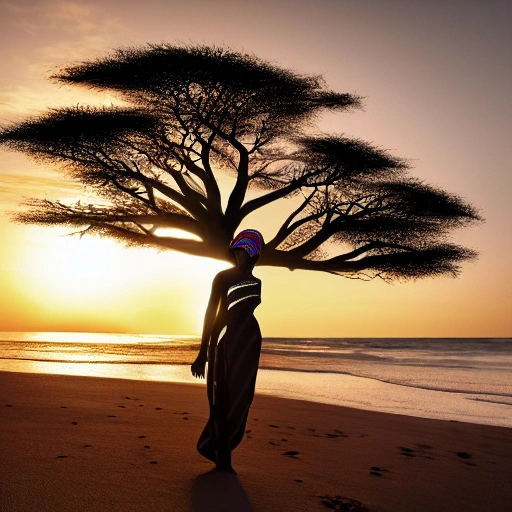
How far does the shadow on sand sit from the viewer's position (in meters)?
3.82

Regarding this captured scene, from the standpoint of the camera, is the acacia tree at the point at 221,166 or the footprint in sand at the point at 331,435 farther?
the acacia tree at the point at 221,166

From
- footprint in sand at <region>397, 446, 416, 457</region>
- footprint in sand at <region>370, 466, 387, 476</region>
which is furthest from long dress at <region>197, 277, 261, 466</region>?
footprint in sand at <region>397, 446, 416, 457</region>

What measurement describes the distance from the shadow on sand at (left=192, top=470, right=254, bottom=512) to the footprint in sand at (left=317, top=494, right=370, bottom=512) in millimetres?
444

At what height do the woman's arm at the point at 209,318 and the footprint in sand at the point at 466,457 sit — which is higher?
the woman's arm at the point at 209,318

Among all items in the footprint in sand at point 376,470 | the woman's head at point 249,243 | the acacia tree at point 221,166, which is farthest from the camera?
the acacia tree at point 221,166

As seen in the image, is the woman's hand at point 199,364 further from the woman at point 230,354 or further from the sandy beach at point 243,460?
the sandy beach at point 243,460

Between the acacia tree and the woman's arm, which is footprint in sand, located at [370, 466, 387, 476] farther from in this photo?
the acacia tree

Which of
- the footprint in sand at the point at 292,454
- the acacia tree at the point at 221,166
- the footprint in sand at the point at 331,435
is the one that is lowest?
the footprint in sand at the point at 292,454

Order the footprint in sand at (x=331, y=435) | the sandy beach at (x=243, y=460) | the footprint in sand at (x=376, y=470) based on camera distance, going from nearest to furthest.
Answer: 1. the sandy beach at (x=243, y=460)
2. the footprint in sand at (x=376, y=470)
3. the footprint in sand at (x=331, y=435)

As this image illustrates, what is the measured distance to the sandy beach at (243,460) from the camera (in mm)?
3926

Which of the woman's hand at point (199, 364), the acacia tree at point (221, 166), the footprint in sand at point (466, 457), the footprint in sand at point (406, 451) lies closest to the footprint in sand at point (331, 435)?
the footprint in sand at point (406, 451)

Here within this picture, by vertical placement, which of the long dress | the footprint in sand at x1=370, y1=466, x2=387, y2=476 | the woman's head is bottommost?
the footprint in sand at x1=370, y1=466, x2=387, y2=476

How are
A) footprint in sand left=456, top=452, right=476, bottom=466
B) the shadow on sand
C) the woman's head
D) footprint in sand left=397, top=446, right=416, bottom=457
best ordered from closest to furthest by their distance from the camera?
the shadow on sand < the woman's head < footprint in sand left=456, top=452, right=476, bottom=466 < footprint in sand left=397, top=446, right=416, bottom=457

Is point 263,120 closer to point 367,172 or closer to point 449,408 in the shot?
point 367,172
